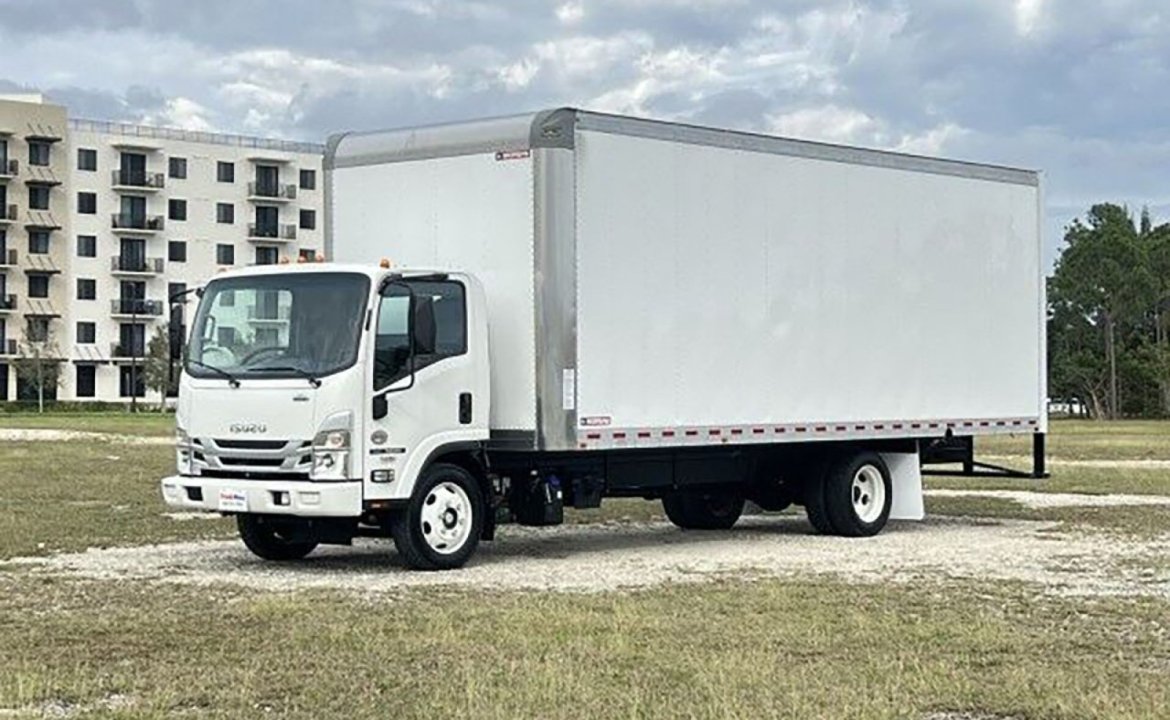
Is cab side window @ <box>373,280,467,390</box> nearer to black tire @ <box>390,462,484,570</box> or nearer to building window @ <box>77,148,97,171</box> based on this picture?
black tire @ <box>390,462,484,570</box>

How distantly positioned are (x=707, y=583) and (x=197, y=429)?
15.5ft

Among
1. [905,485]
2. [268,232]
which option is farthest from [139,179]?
[905,485]

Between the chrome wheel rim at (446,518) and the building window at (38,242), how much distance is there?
103 m

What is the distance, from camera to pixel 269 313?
1662 centimetres

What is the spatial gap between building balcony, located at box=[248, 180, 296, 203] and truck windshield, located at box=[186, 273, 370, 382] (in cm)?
10710

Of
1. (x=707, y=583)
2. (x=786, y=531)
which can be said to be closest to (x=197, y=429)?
(x=707, y=583)

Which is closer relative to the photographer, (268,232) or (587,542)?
(587,542)

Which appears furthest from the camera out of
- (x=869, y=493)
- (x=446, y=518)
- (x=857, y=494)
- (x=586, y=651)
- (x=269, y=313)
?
(x=869, y=493)

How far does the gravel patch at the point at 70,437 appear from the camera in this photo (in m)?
50.6

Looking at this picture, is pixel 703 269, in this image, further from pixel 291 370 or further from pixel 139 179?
pixel 139 179

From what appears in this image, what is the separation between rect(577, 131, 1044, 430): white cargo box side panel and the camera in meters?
17.6

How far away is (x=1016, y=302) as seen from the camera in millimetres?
22688

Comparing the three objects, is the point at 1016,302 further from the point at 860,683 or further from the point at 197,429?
the point at 860,683

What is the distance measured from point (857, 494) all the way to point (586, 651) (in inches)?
396
